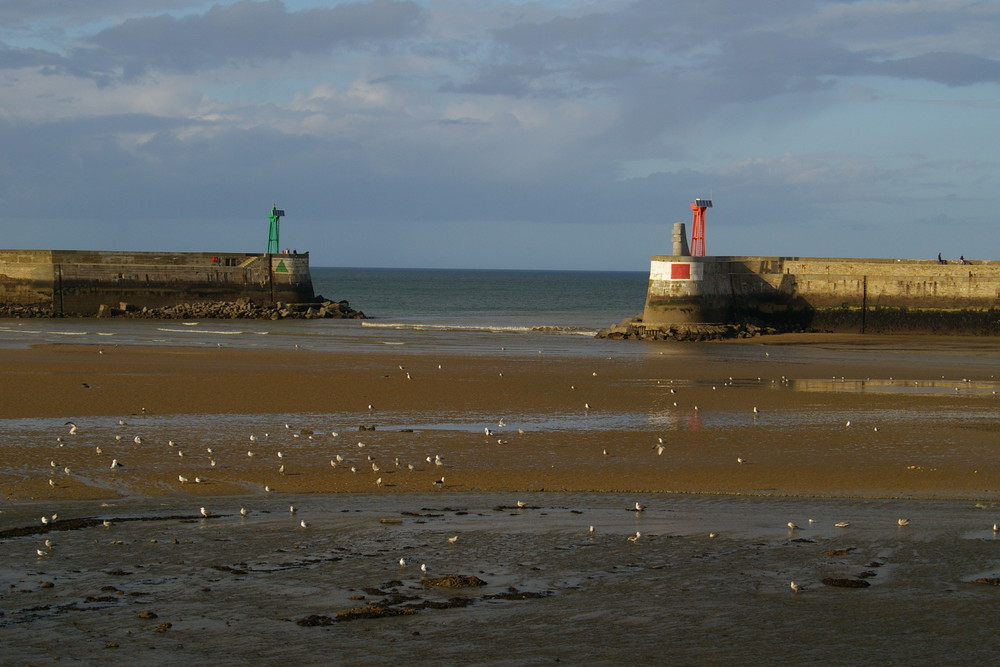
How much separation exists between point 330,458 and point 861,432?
8.21 metres

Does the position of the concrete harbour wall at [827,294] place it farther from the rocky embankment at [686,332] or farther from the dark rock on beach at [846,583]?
the dark rock on beach at [846,583]

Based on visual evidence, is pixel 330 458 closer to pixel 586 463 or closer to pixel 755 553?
pixel 586 463

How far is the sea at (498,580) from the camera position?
736 centimetres

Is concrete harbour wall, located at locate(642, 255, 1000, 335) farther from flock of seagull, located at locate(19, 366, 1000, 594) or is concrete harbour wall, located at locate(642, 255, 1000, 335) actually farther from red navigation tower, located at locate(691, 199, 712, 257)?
flock of seagull, located at locate(19, 366, 1000, 594)

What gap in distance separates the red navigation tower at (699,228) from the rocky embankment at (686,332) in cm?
392

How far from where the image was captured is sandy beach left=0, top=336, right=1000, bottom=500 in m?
12.7

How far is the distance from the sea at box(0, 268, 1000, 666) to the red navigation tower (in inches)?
1195

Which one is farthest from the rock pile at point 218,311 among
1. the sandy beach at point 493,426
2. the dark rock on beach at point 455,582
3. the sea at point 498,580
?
the dark rock on beach at point 455,582

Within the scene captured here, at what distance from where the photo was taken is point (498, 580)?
8.79 meters

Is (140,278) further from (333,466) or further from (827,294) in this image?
(333,466)

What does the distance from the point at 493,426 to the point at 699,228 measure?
27.0 m

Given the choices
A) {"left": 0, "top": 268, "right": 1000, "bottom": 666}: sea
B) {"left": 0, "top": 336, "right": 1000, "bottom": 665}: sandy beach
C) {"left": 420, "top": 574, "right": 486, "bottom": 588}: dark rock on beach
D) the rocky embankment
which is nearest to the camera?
{"left": 0, "top": 268, "right": 1000, "bottom": 666}: sea

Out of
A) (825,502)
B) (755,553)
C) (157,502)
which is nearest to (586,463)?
(825,502)

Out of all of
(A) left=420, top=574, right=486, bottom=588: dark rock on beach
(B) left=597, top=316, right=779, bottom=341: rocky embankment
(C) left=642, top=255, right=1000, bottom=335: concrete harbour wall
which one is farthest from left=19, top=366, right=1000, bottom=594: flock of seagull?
(C) left=642, top=255, right=1000, bottom=335: concrete harbour wall
